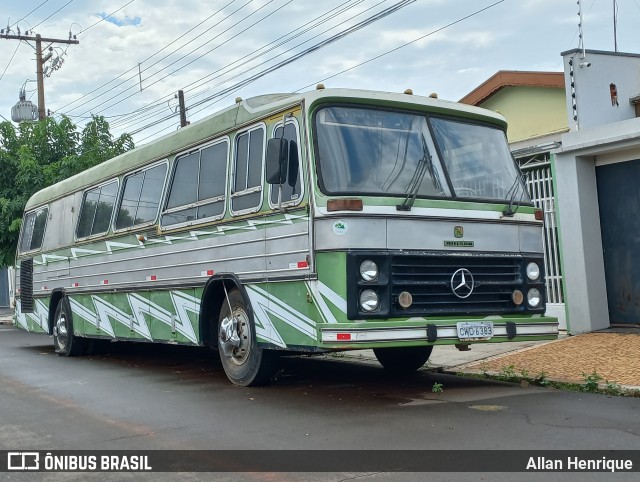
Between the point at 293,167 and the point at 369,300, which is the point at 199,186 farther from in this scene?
the point at 369,300

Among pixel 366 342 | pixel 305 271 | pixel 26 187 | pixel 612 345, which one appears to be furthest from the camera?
pixel 26 187

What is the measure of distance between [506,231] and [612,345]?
340cm

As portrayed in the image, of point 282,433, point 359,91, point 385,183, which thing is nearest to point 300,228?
point 385,183

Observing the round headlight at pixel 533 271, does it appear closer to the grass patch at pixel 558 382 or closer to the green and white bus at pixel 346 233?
the green and white bus at pixel 346 233

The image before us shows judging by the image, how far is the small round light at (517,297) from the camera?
8.23 m

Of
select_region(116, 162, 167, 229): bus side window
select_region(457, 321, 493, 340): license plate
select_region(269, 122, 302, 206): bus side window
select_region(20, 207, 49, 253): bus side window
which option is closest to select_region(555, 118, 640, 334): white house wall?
select_region(457, 321, 493, 340): license plate

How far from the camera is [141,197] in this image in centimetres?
1136

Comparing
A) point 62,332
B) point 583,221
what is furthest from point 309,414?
point 62,332

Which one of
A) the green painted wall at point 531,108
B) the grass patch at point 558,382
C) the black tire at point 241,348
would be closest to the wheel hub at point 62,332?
the black tire at point 241,348

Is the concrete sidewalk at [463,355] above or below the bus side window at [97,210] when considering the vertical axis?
below

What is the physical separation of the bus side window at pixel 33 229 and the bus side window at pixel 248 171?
24.8 feet

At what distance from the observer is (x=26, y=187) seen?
24.6m

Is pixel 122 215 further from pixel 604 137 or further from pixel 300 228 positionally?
pixel 604 137

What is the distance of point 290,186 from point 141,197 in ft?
13.4
